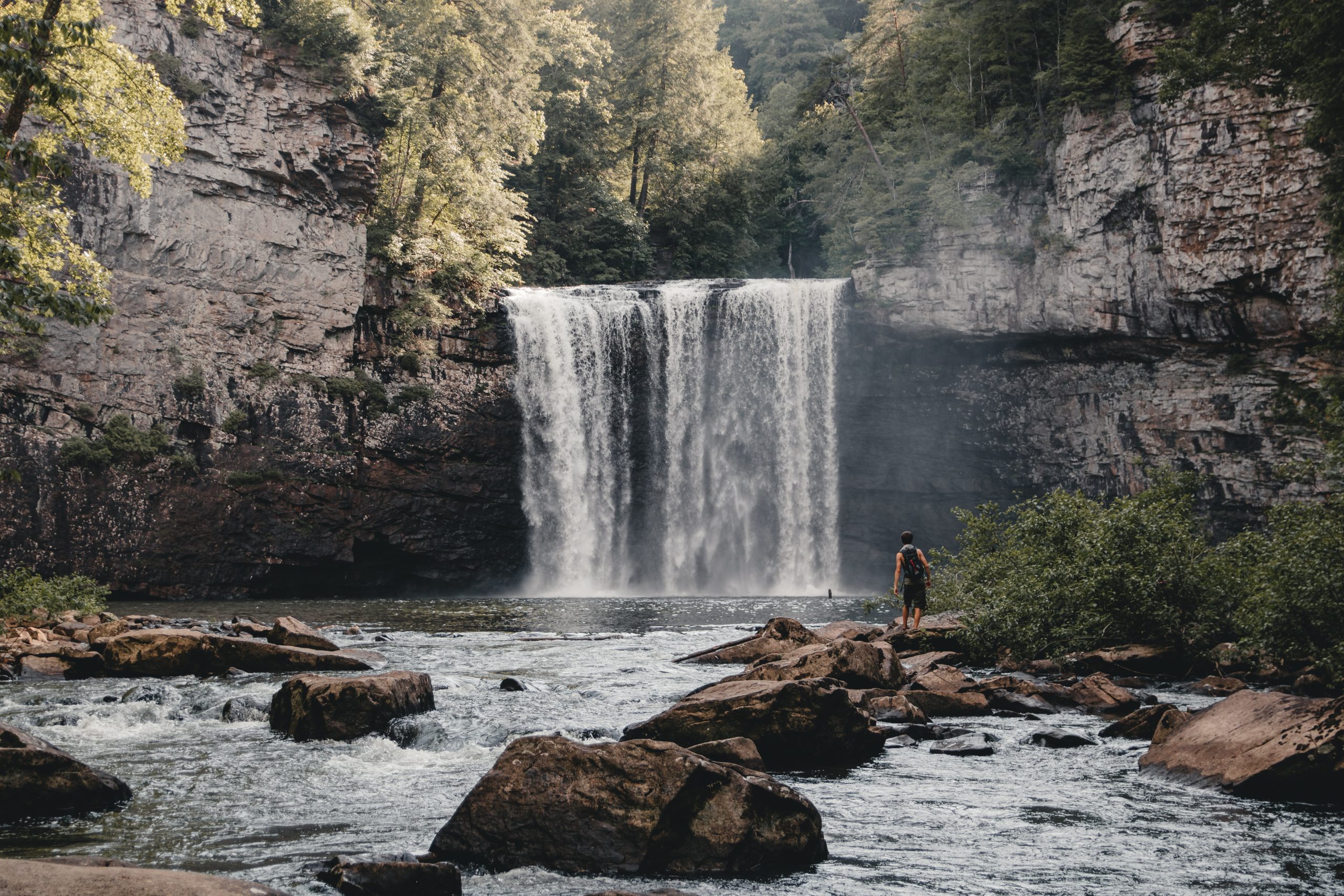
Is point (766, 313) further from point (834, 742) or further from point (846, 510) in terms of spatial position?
point (834, 742)

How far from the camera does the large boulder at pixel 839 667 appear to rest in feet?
33.5

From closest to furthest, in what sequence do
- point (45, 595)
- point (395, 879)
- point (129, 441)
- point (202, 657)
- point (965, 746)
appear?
point (395, 879) → point (965, 746) → point (202, 657) → point (45, 595) → point (129, 441)

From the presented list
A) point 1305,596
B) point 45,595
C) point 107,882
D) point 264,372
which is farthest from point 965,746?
point 264,372

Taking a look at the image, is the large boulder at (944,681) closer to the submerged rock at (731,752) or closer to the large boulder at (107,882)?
the submerged rock at (731,752)

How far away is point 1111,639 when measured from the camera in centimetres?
1311

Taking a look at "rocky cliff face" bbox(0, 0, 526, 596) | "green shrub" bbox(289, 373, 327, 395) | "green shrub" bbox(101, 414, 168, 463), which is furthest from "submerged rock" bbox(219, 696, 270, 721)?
"green shrub" bbox(289, 373, 327, 395)

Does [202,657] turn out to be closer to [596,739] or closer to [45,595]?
[596,739]

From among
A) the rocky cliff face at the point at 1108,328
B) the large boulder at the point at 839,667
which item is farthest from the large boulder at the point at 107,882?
the rocky cliff face at the point at 1108,328

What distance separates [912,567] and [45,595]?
1577 centimetres

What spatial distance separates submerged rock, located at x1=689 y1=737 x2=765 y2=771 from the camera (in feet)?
22.0

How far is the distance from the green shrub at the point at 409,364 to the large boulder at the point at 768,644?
21.0 metres

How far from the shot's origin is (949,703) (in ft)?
33.4

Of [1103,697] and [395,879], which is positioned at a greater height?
[395,879]

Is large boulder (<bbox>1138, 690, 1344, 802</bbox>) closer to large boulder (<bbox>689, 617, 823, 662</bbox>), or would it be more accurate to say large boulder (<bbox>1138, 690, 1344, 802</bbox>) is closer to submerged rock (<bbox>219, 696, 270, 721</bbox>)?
large boulder (<bbox>689, 617, 823, 662</bbox>)
